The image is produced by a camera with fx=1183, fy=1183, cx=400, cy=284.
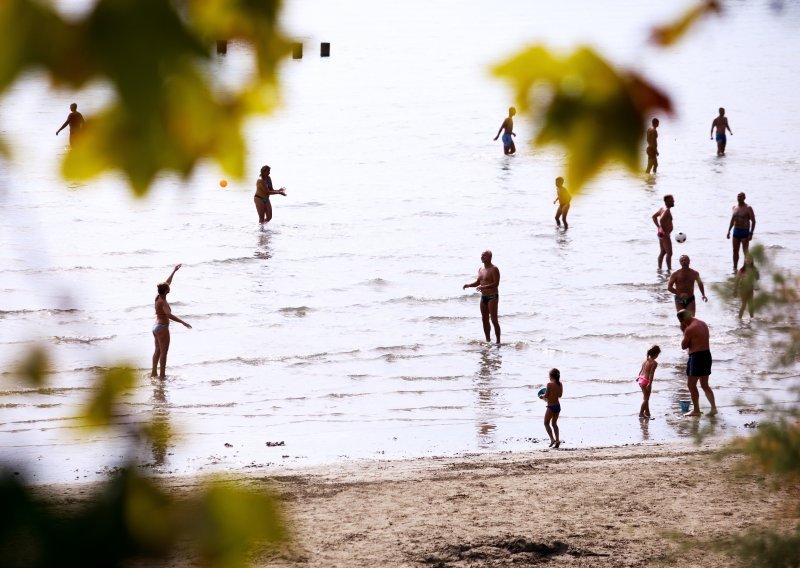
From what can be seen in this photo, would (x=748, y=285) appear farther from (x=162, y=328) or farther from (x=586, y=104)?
(x=162, y=328)

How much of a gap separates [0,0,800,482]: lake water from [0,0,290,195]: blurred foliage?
0.17 ft

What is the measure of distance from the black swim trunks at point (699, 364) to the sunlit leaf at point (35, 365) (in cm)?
1334

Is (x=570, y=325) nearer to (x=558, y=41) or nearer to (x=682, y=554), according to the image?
(x=682, y=554)

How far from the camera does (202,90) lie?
1944 millimetres

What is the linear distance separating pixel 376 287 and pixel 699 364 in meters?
12.0

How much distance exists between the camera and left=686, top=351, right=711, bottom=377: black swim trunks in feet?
49.1

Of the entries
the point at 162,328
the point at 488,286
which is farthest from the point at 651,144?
the point at 162,328

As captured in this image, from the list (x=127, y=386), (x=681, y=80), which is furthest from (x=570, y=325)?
(x=681, y=80)

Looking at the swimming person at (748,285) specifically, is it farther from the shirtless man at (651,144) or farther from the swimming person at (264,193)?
the swimming person at (264,193)

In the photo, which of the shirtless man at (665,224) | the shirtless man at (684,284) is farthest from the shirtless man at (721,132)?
the shirtless man at (684,284)

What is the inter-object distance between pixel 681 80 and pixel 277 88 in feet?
260

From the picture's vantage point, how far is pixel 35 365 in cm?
234

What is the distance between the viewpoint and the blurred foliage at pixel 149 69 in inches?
70.8

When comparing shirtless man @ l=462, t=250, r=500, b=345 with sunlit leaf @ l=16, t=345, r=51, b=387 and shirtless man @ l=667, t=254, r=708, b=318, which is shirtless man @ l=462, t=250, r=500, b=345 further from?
sunlit leaf @ l=16, t=345, r=51, b=387
